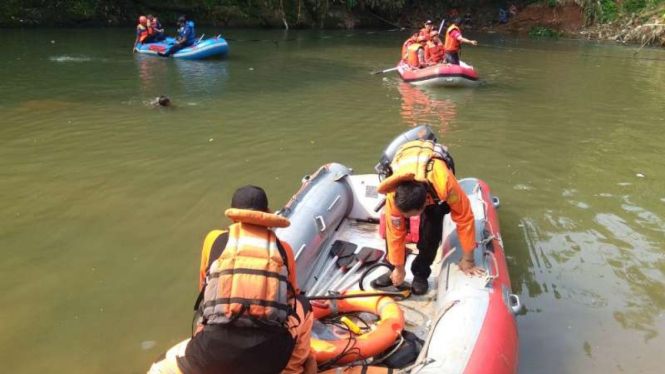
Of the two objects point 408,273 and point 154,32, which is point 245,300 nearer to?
point 408,273

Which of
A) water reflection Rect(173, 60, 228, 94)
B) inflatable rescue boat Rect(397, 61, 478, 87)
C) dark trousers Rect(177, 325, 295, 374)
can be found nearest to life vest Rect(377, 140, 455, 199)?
dark trousers Rect(177, 325, 295, 374)

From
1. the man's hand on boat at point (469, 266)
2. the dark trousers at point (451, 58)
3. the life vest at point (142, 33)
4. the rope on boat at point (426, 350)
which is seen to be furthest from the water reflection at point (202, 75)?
the rope on boat at point (426, 350)

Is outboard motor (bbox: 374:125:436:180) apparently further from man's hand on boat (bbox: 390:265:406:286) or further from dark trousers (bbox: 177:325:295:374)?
dark trousers (bbox: 177:325:295:374)

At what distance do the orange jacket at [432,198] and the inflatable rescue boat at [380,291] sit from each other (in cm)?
31

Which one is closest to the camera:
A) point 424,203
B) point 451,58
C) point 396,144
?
point 424,203

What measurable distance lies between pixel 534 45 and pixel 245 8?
11149mm

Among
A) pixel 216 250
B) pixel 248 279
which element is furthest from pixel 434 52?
pixel 248 279

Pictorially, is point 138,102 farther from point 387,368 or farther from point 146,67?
point 387,368

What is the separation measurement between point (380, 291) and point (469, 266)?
65 centimetres

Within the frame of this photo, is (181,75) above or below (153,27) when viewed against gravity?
below

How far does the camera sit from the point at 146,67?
12.1 m

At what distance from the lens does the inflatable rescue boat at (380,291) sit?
2699mm

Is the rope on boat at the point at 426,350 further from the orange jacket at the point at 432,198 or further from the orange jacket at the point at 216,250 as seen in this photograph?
the orange jacket at the point at 216,250

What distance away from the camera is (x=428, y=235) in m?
3.30
